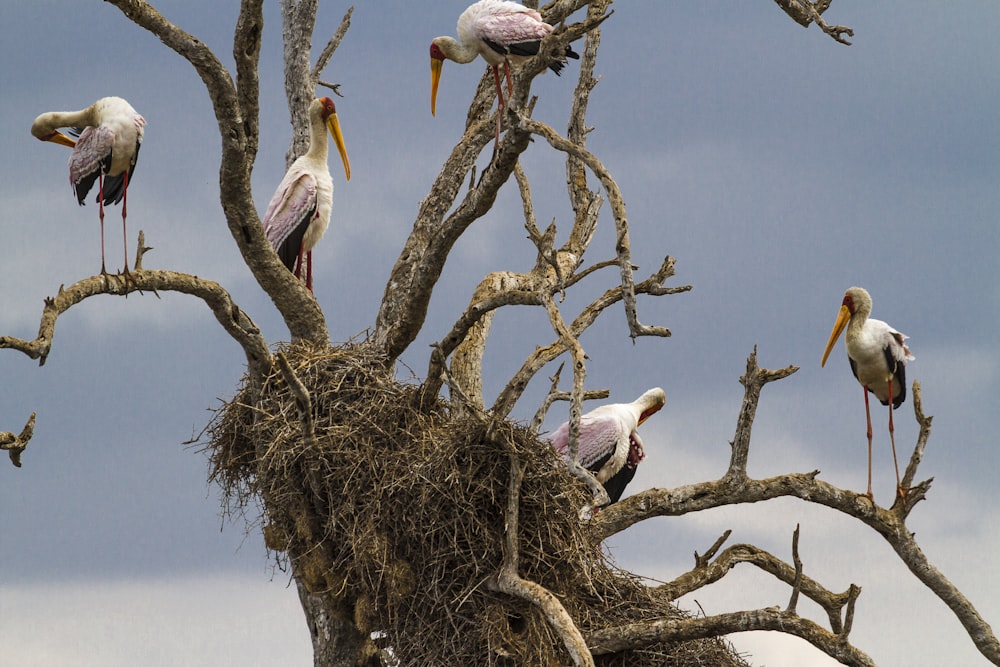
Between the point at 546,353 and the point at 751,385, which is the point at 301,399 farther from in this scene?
the point at 751,385

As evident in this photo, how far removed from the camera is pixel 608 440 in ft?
36.1

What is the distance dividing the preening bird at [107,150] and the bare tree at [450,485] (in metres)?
1.38

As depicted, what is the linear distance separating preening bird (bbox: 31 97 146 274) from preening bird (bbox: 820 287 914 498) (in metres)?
5.68

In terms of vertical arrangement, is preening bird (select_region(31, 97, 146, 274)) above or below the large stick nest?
above

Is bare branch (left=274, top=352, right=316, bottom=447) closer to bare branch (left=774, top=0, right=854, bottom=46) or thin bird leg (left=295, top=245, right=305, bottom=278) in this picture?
thin bird leg (left=295, top=245, right=305, bottom=278)

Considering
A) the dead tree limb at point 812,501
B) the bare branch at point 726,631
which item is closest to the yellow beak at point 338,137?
the dead tree limb at point 812,501

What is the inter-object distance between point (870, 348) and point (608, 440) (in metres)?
2.23

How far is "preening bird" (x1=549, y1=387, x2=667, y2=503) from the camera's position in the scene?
10992 millimetres

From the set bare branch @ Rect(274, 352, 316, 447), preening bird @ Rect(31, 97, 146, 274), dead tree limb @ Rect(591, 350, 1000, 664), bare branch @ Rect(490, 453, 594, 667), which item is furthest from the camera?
preening bird @ Rect(31, 97, 146, 274)

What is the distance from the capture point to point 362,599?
846 cm

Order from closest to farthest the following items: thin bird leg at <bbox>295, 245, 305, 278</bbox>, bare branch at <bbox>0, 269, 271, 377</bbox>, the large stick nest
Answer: bare branch at <bbox>0, 269, 271, 377</bbox> → the large stick nest → thin bird leg at <bbox>295, 245, 305, 278</bbox>

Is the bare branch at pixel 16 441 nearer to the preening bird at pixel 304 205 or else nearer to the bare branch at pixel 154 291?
the bare branch at pixel 154 291

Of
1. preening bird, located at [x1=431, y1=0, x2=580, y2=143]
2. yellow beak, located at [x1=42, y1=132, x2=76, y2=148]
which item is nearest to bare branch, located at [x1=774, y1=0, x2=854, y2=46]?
preening bird, located at [x1=431, y1=0, x2=580, y2=143]

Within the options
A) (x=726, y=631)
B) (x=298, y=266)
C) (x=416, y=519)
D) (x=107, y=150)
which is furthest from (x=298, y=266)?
(x=726, y=631)
